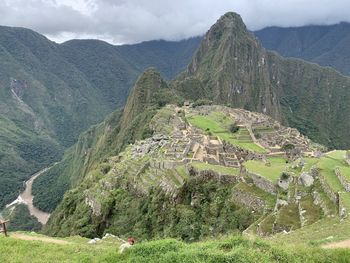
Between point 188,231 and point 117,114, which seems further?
point 117,114

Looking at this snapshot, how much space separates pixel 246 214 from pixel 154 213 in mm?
10808

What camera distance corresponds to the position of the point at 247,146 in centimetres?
6275

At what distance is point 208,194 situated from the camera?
33469 millimetres

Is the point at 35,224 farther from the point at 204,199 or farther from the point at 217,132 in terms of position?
the point at 204,199

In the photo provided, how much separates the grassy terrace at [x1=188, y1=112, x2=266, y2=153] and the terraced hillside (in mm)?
1831

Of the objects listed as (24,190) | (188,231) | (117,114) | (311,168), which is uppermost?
(311,168)

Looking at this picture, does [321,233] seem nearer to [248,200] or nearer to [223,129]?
[248,200]

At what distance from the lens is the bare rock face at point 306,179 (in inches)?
1014

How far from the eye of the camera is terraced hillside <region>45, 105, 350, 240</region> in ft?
79.8

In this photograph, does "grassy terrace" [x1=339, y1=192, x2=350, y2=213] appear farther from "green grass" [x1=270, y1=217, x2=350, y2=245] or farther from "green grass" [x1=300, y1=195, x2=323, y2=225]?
"green grass" [x1=300, y1=195, x2=323, y2=225]

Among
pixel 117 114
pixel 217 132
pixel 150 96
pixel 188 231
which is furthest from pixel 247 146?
pixel 117 114

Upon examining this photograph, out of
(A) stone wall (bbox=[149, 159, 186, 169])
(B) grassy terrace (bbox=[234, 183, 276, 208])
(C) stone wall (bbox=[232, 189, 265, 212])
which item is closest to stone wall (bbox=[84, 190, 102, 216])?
(A) stone wall (bbox=[149, 159, 186, 169])

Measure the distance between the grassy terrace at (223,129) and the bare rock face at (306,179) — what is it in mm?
32238

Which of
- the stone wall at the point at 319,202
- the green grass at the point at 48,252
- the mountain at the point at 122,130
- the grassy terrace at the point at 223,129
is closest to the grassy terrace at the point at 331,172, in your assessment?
the stone wall at the point at 319,202
